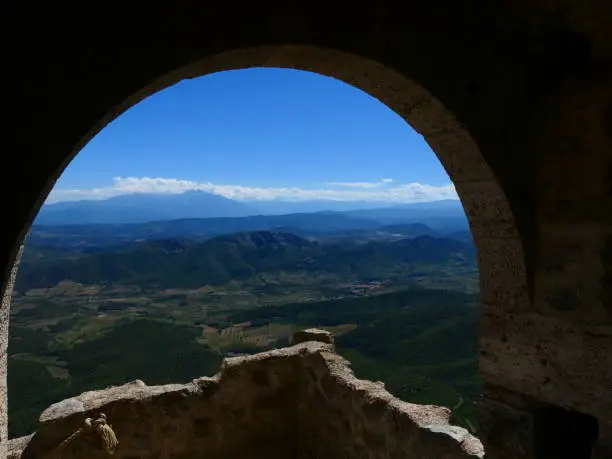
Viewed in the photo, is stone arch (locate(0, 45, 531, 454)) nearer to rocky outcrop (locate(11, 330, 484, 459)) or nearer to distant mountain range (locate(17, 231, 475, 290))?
rocky outcrop (locate(11, 330, 484, 459))

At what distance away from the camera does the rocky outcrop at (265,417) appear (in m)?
4.15

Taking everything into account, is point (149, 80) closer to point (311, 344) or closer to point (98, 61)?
point (98, 61)

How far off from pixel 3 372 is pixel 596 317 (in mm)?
2470

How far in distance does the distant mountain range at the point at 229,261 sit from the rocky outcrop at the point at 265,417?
69.7 metres

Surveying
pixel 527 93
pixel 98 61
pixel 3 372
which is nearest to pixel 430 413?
pixel 527 93

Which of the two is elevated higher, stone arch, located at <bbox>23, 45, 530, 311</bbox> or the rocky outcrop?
stone arch, located at <bbox>23, 45, 530, 311</bbox>

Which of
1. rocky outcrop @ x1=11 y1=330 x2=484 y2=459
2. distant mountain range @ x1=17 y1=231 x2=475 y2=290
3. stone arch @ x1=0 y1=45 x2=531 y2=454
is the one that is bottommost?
distant mountain range @ x1=17 y1=231 x2=475 y2=290

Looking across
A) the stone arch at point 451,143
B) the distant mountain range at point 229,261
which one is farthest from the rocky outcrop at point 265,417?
the distant mountain range at point 229,261

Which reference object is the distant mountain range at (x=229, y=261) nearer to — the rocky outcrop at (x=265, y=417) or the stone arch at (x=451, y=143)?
the rocky outcrop at (x=265, y=417)

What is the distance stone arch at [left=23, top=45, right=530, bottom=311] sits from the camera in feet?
7.31

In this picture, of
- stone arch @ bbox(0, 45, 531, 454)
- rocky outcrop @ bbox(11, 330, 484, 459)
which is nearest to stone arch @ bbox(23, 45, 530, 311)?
stone arch @ bbox(0, 45, 531, 454)

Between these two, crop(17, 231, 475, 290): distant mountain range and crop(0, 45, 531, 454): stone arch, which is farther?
crop(17, 231, 475, 290): distant mountain range

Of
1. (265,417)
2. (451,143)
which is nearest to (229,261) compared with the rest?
(265,417)

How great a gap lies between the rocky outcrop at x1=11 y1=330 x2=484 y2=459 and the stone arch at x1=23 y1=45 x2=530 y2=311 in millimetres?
1607
